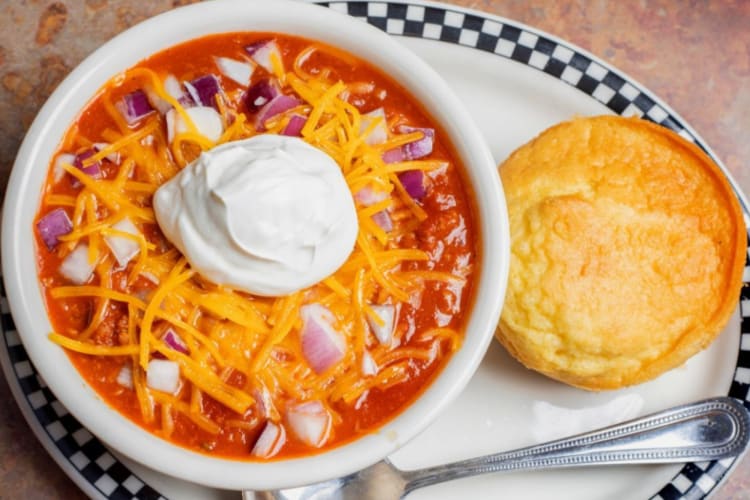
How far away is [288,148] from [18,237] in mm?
632

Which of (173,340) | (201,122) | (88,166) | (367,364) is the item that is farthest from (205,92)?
(367,364)

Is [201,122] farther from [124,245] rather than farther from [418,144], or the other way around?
[418,144]

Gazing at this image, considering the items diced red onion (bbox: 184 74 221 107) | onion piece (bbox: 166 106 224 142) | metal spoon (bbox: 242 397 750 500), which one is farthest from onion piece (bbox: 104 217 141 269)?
metal spoon (bbox: 242 397 750 500)

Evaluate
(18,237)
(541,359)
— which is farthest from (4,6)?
(541,359)

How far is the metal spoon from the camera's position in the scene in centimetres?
243

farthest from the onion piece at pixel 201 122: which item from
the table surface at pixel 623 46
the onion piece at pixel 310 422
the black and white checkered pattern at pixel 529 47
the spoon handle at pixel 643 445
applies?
the spoon handle at pixel 643 445

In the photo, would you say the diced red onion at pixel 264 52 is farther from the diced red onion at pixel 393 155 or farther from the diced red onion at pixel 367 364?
the diced red onion at pixel 367 364

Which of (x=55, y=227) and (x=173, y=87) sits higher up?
(x=173, y=87)

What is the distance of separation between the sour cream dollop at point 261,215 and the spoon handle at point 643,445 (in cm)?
77

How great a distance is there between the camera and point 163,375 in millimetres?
1961

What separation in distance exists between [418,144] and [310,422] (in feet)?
2.30

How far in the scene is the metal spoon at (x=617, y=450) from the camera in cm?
243

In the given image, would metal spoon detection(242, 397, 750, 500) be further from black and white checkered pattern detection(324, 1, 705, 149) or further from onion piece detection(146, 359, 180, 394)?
black and white checkered pattern detection(324, 1, 705, 149)

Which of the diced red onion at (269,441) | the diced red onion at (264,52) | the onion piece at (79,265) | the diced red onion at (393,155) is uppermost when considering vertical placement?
the diced red onion at (264,52)
